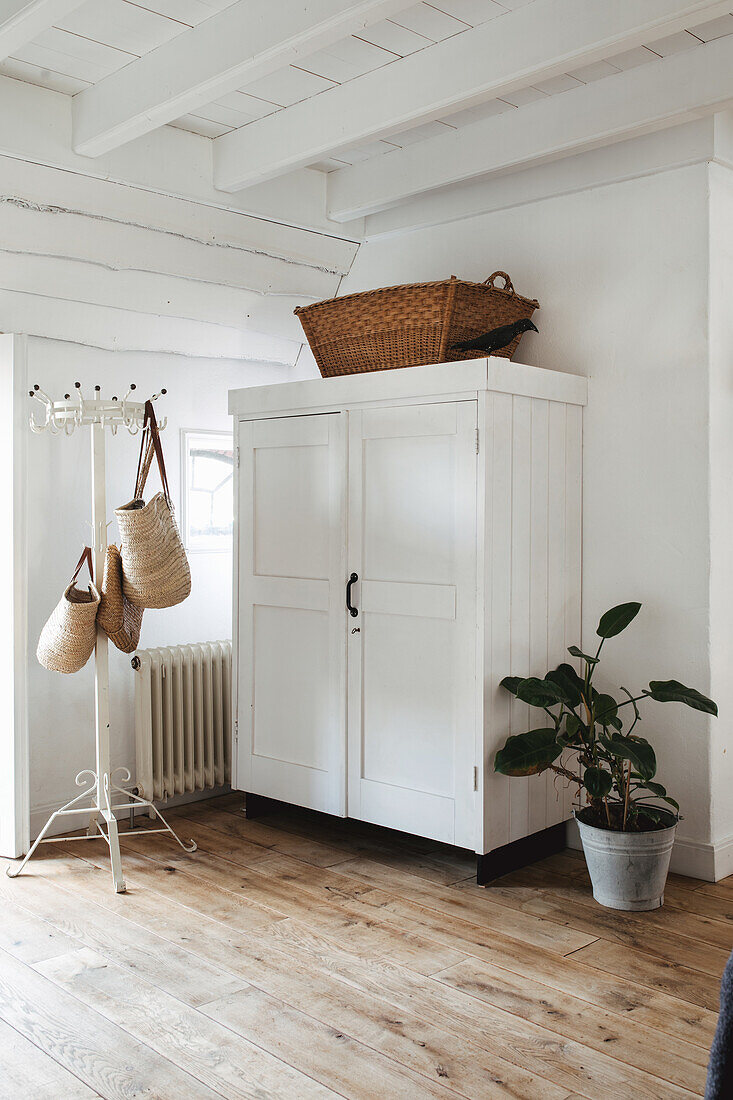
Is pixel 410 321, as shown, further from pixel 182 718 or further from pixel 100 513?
pixel 182 718

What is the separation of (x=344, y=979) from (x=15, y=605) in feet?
5.68

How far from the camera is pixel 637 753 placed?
2863 millimetres

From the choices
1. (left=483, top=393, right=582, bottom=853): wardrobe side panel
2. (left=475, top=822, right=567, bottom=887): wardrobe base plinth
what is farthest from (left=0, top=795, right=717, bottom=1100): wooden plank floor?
(left=483, top=393, right=582, bottom=853): wardrobe side panel

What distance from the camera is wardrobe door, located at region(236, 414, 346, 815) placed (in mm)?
3545

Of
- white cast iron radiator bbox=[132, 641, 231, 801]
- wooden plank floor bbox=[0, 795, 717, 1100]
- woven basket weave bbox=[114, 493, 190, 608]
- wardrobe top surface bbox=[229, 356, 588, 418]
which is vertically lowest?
wooden plank floor bbox=[0, 795, 717, 1100]

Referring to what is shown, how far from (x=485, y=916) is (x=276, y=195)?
282 cm

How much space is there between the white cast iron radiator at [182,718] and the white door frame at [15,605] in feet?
1.86

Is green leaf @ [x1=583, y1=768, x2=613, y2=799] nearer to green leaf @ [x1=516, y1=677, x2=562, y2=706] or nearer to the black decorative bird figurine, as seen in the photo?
green leaf @ [x1=516, y1=677, x2=562, y2=706]

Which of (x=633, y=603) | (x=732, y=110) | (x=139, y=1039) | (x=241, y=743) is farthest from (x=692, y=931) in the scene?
(x=732, y=110)

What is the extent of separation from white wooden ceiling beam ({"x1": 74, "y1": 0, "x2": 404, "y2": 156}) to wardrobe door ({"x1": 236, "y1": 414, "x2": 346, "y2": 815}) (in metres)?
1.17

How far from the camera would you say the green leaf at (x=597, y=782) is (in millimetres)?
2877

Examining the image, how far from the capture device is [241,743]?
3.89 m

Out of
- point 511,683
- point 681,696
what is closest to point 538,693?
point 511,683

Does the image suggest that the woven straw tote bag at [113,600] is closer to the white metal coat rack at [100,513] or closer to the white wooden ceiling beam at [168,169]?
the white metal coat rack at [100,513]
